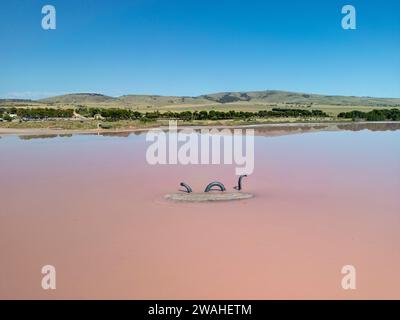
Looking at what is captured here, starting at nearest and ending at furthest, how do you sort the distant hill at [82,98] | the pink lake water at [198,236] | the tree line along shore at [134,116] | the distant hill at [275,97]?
1. the pink lake water at [198,236]
2. the tree line along shore at [134,116]
3. the distant hill at [82,98]
4. the distant hill at [275,97]

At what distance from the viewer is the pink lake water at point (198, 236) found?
16.3 feet

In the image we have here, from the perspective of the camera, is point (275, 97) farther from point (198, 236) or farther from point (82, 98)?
point (198, 236)

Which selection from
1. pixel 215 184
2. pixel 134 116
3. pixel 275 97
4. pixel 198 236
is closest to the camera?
pixel 198 236

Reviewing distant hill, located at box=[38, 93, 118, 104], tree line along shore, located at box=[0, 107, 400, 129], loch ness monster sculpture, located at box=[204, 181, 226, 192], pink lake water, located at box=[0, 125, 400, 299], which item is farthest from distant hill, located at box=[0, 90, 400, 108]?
loch ness monster sculpture, located at box=[204, 181, 226, 192]

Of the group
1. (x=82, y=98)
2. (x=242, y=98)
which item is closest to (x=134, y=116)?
(x=82, y=98)

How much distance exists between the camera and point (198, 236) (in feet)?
21.4

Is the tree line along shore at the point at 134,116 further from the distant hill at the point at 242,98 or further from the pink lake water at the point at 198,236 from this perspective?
the distant hill at the point at 242,98

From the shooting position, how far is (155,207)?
8.13 meters

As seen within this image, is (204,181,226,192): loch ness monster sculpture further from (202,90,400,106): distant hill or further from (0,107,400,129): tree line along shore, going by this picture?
(202,90,400,106): distant hill

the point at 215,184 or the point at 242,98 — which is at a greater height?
the point at 242,98

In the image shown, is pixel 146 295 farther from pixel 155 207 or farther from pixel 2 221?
pixel 2 221

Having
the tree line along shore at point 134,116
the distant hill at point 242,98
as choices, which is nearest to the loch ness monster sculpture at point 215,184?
the tree line along shore at point 134,116

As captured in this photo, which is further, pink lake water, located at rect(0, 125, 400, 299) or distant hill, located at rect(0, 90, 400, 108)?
distant hill, located at rect(0, 90, 400, 108)

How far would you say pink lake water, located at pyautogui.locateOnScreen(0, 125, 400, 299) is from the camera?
497cm
